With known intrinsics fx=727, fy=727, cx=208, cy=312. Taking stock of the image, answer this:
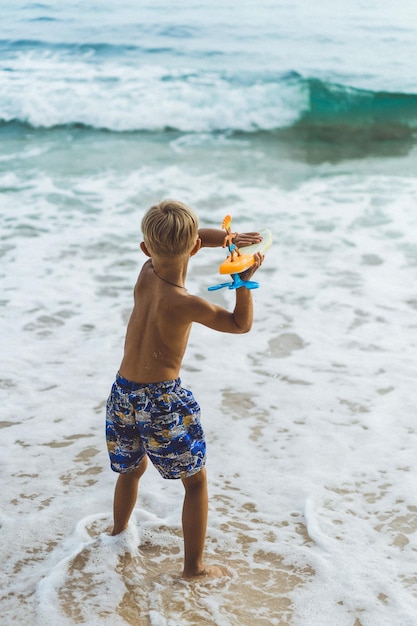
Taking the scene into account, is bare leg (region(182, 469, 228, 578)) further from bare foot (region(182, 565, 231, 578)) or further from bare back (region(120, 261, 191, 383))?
bare back (region(120, 261, 191, 383))

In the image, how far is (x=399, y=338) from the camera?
4.79 metres

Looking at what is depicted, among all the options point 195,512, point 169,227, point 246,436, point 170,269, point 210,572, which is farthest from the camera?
point 246,436

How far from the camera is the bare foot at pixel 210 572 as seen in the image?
8.79 feet

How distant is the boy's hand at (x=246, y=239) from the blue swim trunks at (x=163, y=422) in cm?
52

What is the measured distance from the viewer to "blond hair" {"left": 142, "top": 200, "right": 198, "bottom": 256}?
2.32 metres

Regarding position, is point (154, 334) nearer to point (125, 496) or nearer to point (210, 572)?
point (125, 496)

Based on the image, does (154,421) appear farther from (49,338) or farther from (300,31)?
(300,31)

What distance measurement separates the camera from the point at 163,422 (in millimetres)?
2477

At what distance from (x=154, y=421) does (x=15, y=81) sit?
463 inches

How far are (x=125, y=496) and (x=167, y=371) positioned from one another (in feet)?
1.95

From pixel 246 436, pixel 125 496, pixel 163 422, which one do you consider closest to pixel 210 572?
pixel 125 496

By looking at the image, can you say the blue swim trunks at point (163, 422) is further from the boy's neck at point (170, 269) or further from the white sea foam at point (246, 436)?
the white sea foam at point (246, 436)

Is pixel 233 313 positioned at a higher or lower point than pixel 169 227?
lower

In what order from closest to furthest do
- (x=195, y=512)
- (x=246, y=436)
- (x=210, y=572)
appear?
(x=195, y=512) < (x=210, y=572) < (x=246, y=436)
